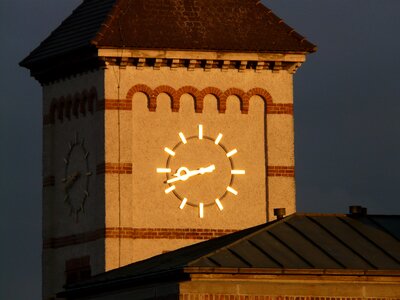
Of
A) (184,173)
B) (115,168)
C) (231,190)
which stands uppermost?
(115,168)

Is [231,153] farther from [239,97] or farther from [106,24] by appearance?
[106,24]

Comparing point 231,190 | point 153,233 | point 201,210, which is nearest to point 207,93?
point 231,190

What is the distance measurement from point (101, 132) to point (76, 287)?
38.0ft

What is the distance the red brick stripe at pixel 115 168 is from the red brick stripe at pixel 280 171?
4.41 meters

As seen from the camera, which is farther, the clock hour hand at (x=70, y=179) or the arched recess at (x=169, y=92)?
the clock hour hand at (x=70, y=179)

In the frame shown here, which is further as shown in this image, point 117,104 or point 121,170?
point 117,104

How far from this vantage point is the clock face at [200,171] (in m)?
78.6

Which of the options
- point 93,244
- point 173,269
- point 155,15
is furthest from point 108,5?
point 173,269

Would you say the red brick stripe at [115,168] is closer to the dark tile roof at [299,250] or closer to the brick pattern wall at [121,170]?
the brick pattern wall at [121,170]

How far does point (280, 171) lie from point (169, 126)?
12.2 ft

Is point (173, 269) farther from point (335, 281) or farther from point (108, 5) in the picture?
point (108, 5)

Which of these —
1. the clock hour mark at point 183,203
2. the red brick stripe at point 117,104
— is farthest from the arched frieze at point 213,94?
the clock hour mark at point 183,203

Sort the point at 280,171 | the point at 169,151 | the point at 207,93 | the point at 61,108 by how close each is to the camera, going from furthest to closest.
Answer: the point at 61,108 → the point at 280,171 → the point at 207,93 → the point at 169,151

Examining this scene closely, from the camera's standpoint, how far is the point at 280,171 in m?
80.1
